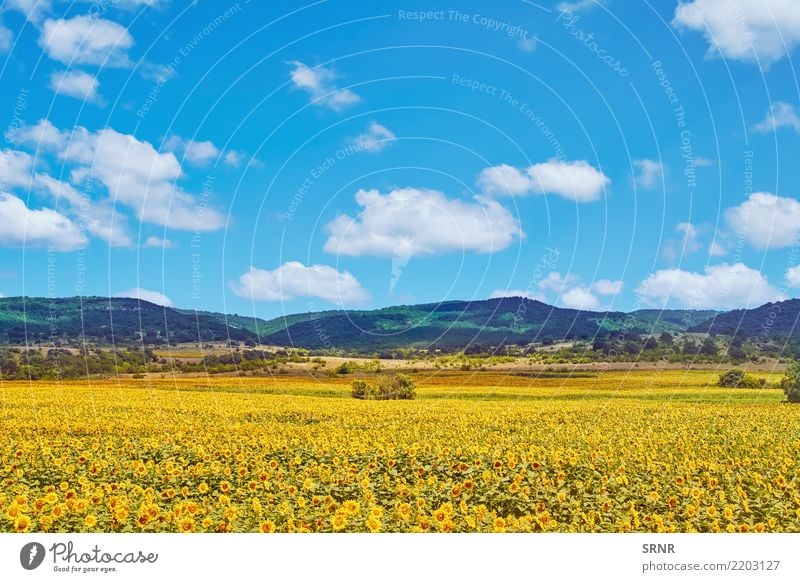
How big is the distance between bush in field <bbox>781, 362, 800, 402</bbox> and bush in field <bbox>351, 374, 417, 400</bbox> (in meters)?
20.2

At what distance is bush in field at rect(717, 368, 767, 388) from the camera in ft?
159

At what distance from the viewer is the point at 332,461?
13258 millimetres

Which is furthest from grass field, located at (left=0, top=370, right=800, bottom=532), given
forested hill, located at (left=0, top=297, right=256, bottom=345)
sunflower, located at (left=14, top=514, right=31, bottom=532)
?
forested hill, located at (left=0, top=297, right=256, bottom=345)

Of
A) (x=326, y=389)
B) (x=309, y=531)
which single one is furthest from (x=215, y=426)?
(x=326, y=389)

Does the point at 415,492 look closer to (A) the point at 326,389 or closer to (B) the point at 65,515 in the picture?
(B) the point at 65,515

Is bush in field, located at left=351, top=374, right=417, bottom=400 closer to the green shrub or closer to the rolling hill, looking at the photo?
the green shrub

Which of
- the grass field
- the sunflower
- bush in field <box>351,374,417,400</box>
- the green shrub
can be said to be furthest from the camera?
the green shrub

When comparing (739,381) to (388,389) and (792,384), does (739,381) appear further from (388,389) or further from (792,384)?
(388,389)

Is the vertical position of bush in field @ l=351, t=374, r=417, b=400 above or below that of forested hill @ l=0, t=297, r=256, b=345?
below

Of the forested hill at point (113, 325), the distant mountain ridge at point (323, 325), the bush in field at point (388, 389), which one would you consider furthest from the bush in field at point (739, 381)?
the forested hill at point (113, 325)

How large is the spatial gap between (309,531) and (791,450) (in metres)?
11.5

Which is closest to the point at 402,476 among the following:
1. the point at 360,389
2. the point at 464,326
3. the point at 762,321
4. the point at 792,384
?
the point at 360,389

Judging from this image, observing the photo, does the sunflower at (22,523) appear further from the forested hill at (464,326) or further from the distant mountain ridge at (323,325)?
the forested hill at (464,326)
